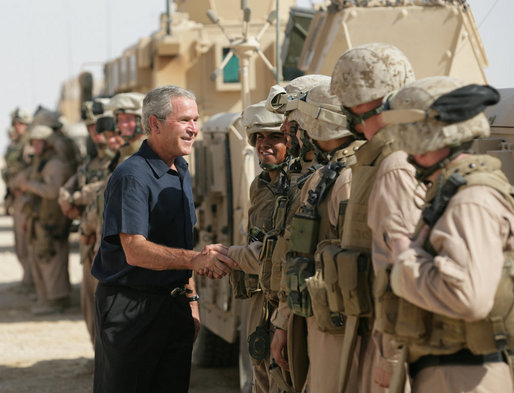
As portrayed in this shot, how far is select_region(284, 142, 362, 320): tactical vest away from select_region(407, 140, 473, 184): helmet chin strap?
0.89 m

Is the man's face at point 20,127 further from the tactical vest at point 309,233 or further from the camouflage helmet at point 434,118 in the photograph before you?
the camouflage helmet at point 434,118

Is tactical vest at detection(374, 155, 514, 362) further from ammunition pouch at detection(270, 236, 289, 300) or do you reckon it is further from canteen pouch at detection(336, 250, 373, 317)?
ammunition pouch at detection(270, 236, 289, 300)

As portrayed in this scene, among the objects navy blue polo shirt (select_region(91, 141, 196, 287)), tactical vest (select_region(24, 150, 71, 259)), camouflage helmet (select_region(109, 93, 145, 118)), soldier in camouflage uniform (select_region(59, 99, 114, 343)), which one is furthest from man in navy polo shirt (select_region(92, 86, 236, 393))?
tactical vest (select_region(24, 150, 71, 259))

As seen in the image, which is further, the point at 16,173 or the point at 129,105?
the point at 16,173

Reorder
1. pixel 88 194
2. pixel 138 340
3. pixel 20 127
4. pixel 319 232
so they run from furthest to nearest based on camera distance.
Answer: pixel 20 127 → pixel 88 194 → pixel 138 340 → pixel 319 232

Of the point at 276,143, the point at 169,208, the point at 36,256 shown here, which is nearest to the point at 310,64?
the point at 276,143

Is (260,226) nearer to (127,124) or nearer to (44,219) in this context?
(127,124)

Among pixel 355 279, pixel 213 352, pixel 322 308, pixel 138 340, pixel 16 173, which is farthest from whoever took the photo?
pixel 16 173

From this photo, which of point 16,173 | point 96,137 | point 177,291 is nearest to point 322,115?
point 177,291

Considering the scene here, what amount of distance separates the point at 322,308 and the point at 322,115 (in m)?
0.87

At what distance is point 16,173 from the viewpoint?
1445 cm

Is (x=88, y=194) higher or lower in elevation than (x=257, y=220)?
lower

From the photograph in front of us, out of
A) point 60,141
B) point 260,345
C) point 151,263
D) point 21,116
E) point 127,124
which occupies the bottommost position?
point 260,345

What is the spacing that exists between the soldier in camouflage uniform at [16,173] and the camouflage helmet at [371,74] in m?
10.9
